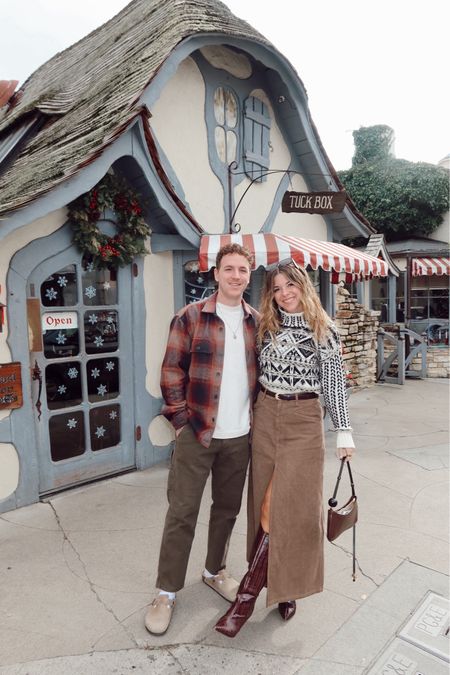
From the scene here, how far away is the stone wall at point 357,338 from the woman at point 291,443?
631 centimetres

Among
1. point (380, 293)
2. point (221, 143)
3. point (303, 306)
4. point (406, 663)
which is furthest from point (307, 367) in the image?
point (380, 293)

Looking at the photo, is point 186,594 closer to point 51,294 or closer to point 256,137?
point 51,294

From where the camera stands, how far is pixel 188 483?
236 cm

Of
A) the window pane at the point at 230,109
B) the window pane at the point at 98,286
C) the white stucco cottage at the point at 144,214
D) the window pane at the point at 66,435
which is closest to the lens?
the white stucco cottage at the point at 144,214

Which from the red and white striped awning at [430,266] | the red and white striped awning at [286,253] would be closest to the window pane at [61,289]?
the red and white striped awning at [286,253]

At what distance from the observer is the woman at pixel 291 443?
88.7 inches

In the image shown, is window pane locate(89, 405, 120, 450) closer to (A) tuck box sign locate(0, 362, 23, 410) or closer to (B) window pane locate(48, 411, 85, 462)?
(B) window pane locate(48, 411, 85, 462)

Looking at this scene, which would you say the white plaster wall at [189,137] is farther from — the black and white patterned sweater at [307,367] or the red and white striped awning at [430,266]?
the red and white striped awning at [430,266]

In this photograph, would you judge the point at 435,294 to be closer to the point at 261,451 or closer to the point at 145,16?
the point at 145,16

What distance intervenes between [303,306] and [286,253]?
2813 millimetres

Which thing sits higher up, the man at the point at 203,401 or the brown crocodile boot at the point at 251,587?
the man at the point at 203,401

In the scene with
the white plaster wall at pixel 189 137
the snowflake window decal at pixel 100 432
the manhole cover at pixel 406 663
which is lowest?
the manhole cover at pixel 406 663

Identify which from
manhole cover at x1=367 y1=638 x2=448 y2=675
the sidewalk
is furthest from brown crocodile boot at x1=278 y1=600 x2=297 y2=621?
manhole cover at x1=367 y1=638 x2=448 y2=675

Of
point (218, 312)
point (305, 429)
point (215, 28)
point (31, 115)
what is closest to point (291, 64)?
point (215, 28)
